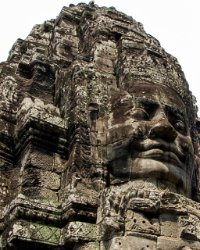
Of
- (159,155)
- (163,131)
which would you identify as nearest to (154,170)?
(159,155)

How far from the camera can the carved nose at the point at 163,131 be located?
22.2ft

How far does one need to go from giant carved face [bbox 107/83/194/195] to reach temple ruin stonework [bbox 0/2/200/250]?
0.05 ft

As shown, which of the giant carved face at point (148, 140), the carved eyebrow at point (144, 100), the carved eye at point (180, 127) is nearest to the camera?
the giant carved face at point (148, 140)

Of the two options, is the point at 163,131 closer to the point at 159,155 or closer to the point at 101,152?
the point at 159,155

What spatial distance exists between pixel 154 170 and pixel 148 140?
48cm

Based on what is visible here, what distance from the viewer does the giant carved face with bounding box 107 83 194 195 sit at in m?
6.64

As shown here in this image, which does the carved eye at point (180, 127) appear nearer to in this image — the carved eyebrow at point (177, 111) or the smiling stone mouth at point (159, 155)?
the carved eyebrow at point (177, 111)

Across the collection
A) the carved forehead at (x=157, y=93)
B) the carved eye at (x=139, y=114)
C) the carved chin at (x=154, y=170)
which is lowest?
the carved chin at (x=154, y=170)

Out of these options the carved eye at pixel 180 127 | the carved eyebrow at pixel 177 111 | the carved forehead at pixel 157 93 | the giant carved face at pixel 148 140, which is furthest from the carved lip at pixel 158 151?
the carved forehead at pixel 157 93

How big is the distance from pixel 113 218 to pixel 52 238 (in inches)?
34.4

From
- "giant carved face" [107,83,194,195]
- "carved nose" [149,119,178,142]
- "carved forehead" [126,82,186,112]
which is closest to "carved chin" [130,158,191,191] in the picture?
"giant carved face" [107,83,194,195]

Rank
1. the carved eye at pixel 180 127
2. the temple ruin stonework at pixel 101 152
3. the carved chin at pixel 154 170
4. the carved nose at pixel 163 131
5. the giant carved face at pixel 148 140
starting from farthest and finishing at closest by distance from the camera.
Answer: the carved eye at pixel 180 127 → the carved nose at pixel 163 131 → the giant carved face at pixel 148 140 → the carved chin at pixel 154 170 → the temple ruin stonework at pixel 101 152

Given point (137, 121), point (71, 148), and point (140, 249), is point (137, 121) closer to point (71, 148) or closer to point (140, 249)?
point (71, 148)

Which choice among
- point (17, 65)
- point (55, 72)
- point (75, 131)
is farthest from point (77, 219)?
point (17, 65)
